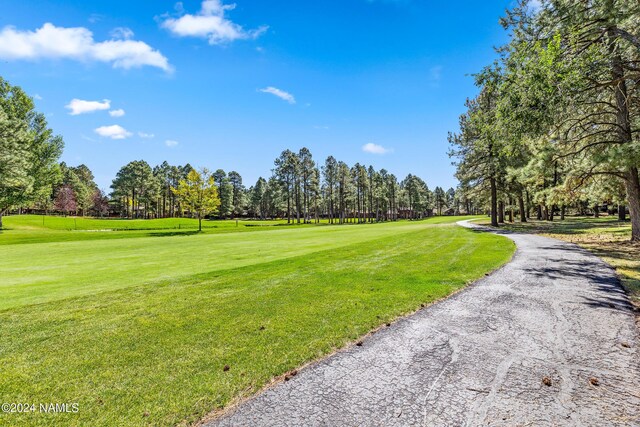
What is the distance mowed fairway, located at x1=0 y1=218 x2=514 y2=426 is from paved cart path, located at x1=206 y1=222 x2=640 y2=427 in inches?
19.9

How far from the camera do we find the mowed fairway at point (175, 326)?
3.42m

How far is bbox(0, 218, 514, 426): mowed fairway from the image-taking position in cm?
342

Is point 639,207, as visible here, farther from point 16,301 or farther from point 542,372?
A: point 16,301

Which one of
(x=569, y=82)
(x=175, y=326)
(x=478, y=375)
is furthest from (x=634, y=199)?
(x=175, y=326)

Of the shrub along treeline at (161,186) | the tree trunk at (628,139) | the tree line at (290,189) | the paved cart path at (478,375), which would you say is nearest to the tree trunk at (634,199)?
the tree trunk at (628,139)

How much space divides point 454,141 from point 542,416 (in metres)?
36.9

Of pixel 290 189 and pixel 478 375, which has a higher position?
pixel 290 189

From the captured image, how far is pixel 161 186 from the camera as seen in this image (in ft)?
312

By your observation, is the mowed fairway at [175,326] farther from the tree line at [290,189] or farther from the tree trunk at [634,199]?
the tree line at [290,189]

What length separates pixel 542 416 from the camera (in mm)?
3086

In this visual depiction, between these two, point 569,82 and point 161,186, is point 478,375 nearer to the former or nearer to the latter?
point 569,82

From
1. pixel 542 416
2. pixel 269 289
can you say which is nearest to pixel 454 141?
pixel 269 289

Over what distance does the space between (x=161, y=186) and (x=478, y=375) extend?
106m

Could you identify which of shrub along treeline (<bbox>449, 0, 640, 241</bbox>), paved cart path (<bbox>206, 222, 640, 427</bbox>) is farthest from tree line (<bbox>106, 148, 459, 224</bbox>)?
paved cart path (<bbox>206, 222, 640, 427</bbox>)
